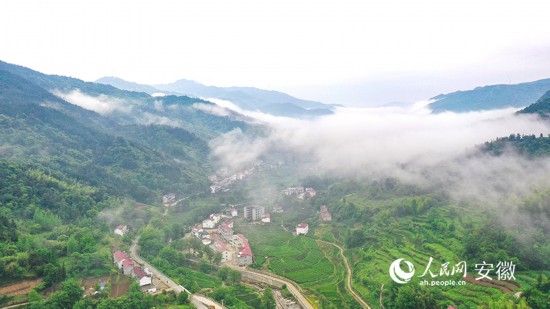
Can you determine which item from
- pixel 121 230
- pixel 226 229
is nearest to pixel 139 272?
pixel 121 230

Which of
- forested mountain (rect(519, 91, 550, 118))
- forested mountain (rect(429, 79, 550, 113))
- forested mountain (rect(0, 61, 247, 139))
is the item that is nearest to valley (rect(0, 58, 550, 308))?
forested mountain (rect(519, 91, 550, 118))

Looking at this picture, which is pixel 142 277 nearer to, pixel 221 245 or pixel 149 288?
pixel 149 288

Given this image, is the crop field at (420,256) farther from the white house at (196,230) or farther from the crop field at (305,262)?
the white house at (196,230)

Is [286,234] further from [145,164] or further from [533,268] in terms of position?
[145,164]

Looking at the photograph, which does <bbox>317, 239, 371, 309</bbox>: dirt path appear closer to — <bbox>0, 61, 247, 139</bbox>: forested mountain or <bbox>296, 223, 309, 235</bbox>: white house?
<bbox>296, 223, 309, 235</bbox>: white house

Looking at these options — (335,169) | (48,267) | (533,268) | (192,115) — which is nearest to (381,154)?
(335,169)

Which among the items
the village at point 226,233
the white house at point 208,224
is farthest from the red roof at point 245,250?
the white house at point 208,224

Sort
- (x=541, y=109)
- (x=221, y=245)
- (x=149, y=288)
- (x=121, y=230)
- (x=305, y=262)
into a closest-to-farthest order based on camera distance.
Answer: (x=149, y=288), (x=305, y=262), (x=221, y=245), (x=121, y=230), (x=541, y=109)
